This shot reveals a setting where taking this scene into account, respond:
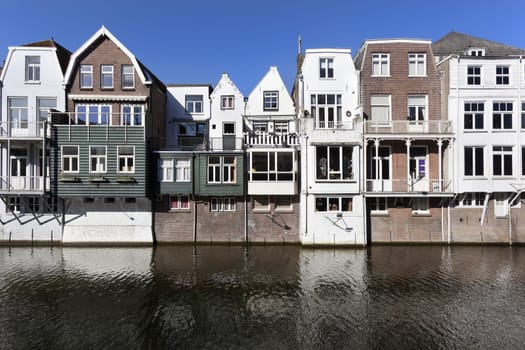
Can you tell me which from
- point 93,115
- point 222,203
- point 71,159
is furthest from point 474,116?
point 71,159

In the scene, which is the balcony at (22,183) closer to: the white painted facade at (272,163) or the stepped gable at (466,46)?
the white painted facade at (272,163)

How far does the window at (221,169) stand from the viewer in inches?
936

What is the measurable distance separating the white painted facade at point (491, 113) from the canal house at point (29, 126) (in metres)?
29.6

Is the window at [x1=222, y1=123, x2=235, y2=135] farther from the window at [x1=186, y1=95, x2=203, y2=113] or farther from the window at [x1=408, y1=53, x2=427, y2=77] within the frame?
the window at [x1=408, y1=53, x2=427, y2=77]

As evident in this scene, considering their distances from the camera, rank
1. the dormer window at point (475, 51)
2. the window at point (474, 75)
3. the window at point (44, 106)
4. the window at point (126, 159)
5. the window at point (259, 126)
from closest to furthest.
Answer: the window at point (126, 159), the window at point (474, 75), the window at point (44, 106), the dormer window at point (475, 51), the window at point (259, 126)

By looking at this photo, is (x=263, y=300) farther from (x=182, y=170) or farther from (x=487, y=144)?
(x=487, y=144)

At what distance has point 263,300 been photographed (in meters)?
13.7

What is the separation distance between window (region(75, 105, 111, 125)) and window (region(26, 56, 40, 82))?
4.10 meters

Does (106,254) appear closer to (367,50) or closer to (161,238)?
(161,238)

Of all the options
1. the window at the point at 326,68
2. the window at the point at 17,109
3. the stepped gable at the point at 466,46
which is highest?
the stepped gable at the point at 466,46

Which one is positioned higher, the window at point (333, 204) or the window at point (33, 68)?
the window at point (33, 68)

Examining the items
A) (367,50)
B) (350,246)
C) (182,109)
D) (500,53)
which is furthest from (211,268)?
(500,53)

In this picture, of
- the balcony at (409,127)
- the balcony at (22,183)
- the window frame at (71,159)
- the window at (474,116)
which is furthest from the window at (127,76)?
the window at (474,116)

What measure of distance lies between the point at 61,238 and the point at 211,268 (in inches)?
532
